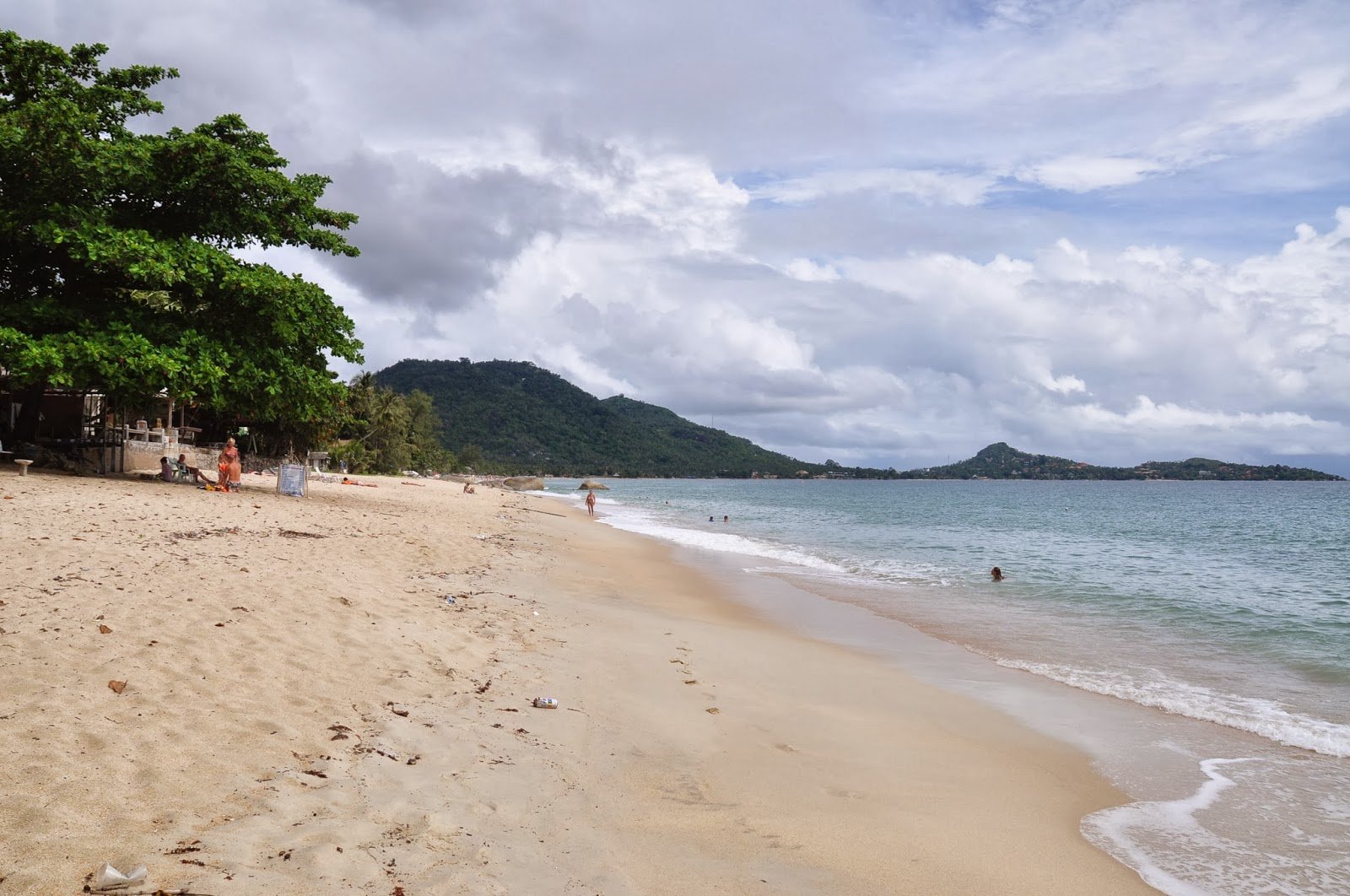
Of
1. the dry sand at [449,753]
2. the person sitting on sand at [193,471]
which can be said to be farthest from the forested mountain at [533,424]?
the dry sand at [449,753]

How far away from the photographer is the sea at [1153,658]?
18.4 feet

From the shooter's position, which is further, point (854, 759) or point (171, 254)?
point (171, 254)

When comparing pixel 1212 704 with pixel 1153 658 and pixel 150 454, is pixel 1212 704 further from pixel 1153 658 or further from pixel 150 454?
pixel 150 454

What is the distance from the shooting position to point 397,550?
44.9ft

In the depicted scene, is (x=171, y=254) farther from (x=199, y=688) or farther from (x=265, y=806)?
(x=265, y=806)

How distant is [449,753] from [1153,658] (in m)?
11.0

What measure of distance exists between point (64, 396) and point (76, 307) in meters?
9.10

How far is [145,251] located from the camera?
18.1 meters

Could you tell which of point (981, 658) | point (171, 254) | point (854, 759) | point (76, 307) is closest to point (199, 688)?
point (854, 759)

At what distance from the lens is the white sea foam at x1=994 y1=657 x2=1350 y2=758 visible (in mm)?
7988

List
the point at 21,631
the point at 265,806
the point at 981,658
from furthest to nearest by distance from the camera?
the point at 981,658 < the point at 21,631 < the point at 265,806

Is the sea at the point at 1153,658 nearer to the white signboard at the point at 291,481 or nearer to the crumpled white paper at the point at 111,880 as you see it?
the crumpled white paper at the point at 111,880

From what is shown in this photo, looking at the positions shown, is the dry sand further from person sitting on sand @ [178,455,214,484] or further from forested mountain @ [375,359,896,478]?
forested mountain @ [375,359,896,478]

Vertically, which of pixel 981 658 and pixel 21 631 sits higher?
pixel 21 631
